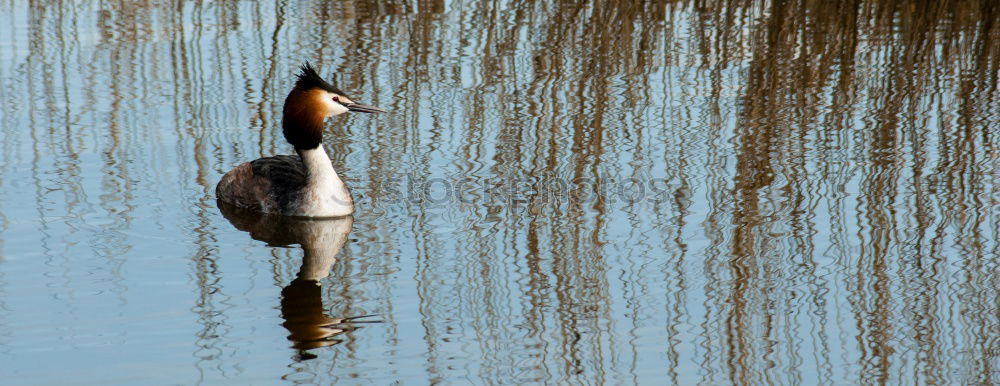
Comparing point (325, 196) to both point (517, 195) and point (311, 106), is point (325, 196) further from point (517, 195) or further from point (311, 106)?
point (517, 195)

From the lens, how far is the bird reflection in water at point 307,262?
18.5 ft

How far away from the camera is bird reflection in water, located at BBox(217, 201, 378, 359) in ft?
18.5

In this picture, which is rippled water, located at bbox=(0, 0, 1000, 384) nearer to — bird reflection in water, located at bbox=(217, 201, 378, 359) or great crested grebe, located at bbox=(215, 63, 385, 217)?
bird reflection in water, located at bbox=(217, 201, 378, 359)

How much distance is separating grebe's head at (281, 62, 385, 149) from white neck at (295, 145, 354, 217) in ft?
0.74

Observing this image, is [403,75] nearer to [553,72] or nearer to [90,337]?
[553,72]

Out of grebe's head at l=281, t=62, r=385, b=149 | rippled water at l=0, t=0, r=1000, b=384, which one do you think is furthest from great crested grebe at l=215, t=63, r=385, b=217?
rippled water at l=0, t=0, r=1000, b=384

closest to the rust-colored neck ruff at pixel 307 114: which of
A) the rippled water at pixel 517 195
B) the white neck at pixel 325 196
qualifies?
the white neck at pixel 325 196

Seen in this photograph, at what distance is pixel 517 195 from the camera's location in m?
7.64

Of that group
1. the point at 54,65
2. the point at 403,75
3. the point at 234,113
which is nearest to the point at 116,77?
the point at 54,65

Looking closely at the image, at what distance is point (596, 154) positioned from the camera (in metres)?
8.41

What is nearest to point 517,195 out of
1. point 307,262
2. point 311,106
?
point 311,106

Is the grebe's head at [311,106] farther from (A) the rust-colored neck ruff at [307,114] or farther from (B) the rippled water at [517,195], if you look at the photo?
(B) the rippled water at [517,195]

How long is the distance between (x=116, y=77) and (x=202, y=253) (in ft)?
13.2

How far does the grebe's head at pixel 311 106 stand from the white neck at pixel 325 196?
0.22 metres
